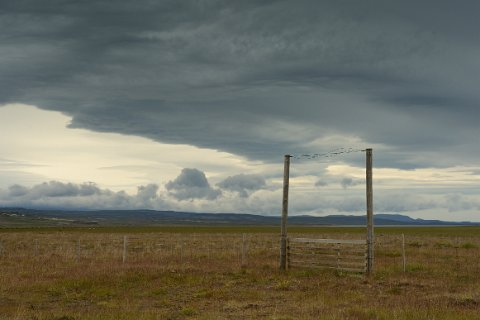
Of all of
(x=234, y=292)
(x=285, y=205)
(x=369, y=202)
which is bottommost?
(x=234, y=292)

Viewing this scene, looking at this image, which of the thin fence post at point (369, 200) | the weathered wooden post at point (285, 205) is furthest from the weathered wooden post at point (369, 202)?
the weathered wooden post at point (285, 205)

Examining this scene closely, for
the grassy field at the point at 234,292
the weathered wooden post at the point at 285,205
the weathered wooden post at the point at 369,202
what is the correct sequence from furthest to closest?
the weathered wooden post at the point at 285,205 < the weathered wooden post at the point at 369,202 < the grassy field at the point at 234,292

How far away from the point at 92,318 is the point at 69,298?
5849 millimetres

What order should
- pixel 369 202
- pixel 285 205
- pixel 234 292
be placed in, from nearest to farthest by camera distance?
pixel 234 292
pixel 369 202
pixel 285 205

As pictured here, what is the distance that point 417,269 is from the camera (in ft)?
94.1

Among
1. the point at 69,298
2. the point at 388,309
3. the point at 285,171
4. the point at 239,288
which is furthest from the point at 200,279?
the point at 388,309

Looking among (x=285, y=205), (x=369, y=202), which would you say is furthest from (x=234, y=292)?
(x=285, y=205)

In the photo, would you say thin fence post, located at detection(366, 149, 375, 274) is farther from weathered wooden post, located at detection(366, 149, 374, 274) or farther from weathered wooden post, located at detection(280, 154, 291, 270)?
weathered wooden post, located at detection(280, 154, 291, 270)

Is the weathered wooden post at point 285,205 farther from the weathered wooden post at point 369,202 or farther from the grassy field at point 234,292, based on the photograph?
the weathered wooden post at point 369,202

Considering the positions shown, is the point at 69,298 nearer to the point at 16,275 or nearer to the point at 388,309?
the point at 16,275

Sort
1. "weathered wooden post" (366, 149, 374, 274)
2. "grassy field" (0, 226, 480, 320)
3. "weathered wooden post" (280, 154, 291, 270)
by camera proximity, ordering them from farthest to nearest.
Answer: "weathered wooden post" (280, 154, 291, 270) → "weathered wooden post" (366, 149, 374, 274) → "grassy field" (0, 226, 480, 320)

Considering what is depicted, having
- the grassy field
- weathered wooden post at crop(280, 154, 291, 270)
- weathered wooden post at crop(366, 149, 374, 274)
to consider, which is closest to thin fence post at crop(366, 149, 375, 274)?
weathered wooden post at crop(366, 149, 374, 274)

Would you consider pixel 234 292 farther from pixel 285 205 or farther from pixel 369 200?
pixel 285 205

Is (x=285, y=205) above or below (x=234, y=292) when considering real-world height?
above
